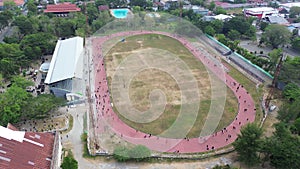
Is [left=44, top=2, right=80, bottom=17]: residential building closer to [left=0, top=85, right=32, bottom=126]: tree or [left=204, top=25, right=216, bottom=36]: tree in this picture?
[left=204, top=25, right=216, bottom=36]: tree

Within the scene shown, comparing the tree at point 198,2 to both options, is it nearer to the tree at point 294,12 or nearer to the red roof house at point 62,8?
the tree at point 294,12

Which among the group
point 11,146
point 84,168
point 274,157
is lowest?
point 84,168

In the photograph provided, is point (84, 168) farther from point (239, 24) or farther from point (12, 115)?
point (239, 24)

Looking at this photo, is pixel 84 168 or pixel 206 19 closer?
pixel 84 168

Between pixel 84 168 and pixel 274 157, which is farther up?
pixel 274 157

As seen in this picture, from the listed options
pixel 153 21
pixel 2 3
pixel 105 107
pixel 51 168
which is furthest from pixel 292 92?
pixel 2 3

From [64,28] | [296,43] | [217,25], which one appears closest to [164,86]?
Result: [217,25]
